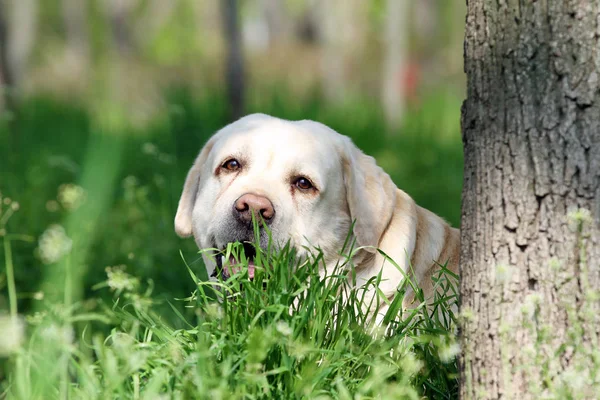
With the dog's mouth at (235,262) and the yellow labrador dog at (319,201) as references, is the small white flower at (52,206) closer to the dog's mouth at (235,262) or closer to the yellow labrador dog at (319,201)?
the yellow labrador dog at (319,201)

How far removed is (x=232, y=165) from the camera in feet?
11.1

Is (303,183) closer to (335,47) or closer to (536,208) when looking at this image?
(536,208)

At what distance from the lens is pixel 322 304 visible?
8.10 feet

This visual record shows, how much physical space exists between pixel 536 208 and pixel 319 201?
1.21 meters

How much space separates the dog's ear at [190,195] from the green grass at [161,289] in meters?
0.28

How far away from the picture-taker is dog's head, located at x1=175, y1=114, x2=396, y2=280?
3076 millimetres

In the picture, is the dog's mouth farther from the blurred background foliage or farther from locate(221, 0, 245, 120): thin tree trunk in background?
locate(221, 0, 245, 120): thin tree trunk in background

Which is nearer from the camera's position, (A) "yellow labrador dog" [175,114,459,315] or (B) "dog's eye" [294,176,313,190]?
(A) "yellow labrador dog" [175,114,459,315]

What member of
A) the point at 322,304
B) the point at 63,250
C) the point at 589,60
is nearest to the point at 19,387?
the point at 63,250

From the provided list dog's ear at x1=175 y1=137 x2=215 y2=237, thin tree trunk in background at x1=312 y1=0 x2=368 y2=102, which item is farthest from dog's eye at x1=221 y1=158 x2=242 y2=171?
thin tree trunk in background at x1=312 y1=0 x2=368 y2=102

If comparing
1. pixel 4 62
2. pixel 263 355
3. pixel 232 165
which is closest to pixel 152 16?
pixel 4 62

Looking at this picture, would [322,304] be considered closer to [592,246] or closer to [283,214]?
[283,214]

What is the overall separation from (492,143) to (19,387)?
5.20 ft

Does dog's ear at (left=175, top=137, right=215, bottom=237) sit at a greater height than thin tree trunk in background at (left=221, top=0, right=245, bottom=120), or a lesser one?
lesser
